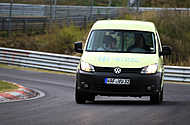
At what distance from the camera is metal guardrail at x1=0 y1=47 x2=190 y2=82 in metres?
23.6

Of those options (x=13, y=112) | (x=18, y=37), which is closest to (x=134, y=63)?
(x=13, y=112)

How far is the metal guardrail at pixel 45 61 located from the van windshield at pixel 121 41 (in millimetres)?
10570

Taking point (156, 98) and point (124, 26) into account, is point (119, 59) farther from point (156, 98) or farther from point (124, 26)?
point (124, 26)

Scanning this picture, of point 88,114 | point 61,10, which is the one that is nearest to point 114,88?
point 88,114

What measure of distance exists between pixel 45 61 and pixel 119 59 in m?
14.2

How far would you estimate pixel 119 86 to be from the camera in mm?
11906

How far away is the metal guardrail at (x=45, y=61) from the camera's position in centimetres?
2362

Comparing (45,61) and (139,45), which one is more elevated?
(139,45)

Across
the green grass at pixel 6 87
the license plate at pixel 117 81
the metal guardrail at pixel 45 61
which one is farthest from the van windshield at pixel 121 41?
the metal guardrail at pixel 45 61

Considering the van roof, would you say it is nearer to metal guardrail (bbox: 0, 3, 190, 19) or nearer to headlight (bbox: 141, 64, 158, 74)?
headlight (bbox: 141, 64, 158, 74)

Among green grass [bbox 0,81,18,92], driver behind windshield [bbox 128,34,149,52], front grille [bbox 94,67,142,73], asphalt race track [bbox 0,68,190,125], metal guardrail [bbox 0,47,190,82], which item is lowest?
metal guardrail [bbox 0,47,190,82]

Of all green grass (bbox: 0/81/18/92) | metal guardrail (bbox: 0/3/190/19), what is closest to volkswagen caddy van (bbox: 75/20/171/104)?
green grass (bbox: 0/81/18/92)

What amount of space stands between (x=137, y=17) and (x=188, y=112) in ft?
71.6

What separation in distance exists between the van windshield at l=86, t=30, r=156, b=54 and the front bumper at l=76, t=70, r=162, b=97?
2.85 ft
